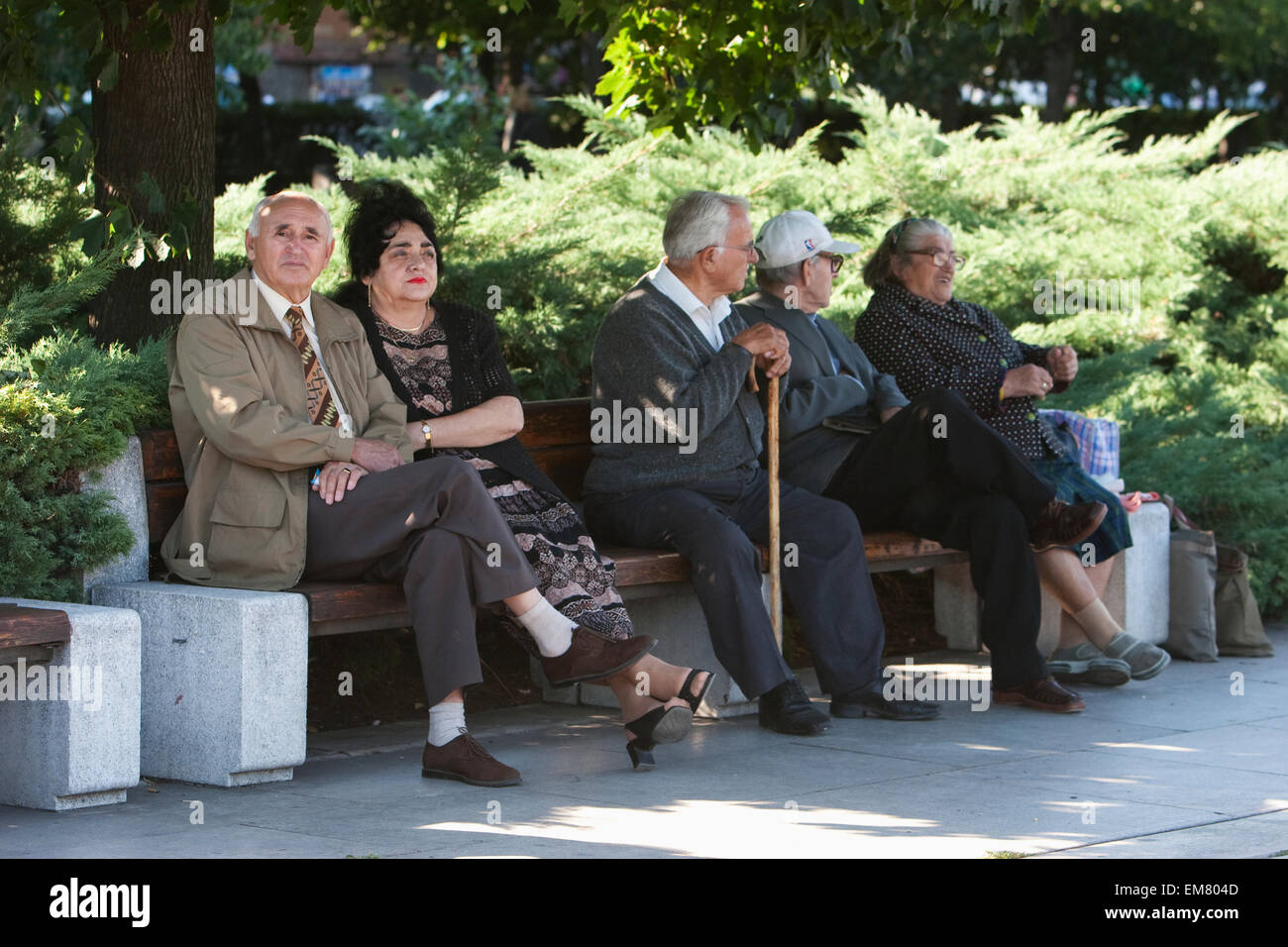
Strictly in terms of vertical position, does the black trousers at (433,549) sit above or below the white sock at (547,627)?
above

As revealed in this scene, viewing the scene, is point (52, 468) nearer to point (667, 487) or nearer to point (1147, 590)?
point (667, 487)

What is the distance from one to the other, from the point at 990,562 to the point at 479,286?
261 centimetres

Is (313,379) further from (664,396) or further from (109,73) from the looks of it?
(109,73)

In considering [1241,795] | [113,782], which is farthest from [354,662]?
[1241,795]

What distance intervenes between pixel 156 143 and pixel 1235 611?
4.45m

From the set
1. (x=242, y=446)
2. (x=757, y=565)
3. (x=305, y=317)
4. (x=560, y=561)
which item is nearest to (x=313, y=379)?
(x=305, y=317)

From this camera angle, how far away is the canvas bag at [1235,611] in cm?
729

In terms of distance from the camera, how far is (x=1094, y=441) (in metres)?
7.21

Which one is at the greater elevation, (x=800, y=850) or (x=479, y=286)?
(x=479, y=286)

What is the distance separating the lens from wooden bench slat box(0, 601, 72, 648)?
4.49 metres

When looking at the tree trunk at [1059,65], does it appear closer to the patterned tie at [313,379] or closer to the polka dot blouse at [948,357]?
the polka dot blouse at [948,357]

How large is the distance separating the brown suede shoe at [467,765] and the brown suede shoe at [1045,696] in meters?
2.00

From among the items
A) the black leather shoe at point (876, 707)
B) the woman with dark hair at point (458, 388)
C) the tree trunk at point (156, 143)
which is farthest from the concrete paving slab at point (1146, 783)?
the tree trunk at point (156, 143)

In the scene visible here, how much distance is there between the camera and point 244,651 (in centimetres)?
484
